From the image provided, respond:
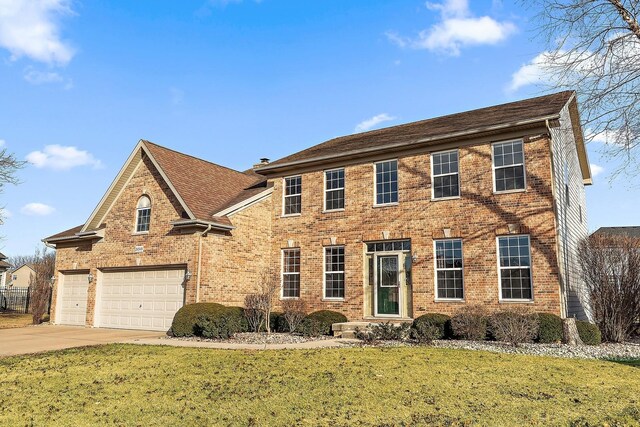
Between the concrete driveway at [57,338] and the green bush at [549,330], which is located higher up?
the green bush at [549,330]

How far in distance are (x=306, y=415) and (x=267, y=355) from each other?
4.83 m

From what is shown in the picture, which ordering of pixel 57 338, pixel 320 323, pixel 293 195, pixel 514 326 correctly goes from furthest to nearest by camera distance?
pixel 293 195
pixel 320 323
pixel 57 338
pixel 514 326

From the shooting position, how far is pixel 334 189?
19328 mm

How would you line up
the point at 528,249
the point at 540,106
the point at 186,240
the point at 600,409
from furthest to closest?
1. the point at 186,240
2. the point at 540,106
3. the point at 528,249
4. the point at 600,409

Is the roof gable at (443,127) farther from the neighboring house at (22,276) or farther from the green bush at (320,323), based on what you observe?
the neighboring house at (22,276)

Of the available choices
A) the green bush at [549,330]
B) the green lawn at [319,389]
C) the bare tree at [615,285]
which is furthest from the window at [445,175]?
the green lawn at [319,389]

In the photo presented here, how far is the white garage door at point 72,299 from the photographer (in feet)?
71.1

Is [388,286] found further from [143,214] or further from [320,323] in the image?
[143,214]

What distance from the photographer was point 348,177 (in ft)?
62.3

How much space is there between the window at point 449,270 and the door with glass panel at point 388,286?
1.56 meters

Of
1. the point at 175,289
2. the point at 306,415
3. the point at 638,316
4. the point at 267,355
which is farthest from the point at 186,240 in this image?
the point at 638,316

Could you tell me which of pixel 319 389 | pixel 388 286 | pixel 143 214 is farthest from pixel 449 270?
pixel 143 214

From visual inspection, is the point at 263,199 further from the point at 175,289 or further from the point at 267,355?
the point at 267,355

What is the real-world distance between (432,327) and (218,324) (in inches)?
262
